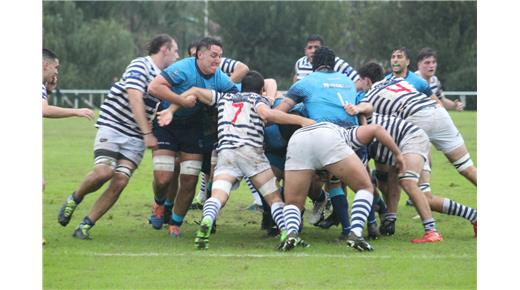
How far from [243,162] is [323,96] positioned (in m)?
1.05

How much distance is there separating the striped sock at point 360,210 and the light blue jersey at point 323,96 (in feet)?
2.72

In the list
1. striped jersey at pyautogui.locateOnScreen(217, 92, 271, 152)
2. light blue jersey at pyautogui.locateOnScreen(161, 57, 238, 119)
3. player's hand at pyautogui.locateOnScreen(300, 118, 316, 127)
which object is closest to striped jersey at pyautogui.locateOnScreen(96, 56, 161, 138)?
light blue jersey at pyautogui.locateOnScreen(161, 57, 238, 119)

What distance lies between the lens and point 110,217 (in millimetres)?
13477

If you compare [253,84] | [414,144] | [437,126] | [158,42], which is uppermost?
[158,42]

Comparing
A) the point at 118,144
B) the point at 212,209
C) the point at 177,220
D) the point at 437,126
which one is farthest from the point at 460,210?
the point at 118,144

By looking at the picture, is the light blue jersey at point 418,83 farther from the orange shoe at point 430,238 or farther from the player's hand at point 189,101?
the player's hand at point 189,101

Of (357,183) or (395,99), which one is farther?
(395,99)

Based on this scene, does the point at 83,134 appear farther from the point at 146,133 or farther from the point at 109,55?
the point at 109,55

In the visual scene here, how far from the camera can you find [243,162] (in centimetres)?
1079

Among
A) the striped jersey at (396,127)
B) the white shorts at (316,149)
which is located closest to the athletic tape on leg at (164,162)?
the white shorts at (316,149)

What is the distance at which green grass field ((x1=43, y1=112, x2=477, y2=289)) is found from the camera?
347 inches

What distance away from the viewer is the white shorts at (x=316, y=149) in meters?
10.3

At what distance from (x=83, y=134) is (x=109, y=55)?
85.2 ft

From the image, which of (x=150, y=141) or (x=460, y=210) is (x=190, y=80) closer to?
(x=150, y=141)
